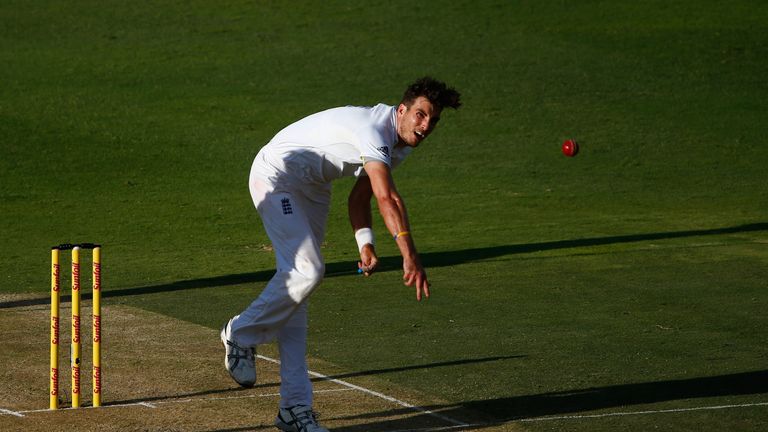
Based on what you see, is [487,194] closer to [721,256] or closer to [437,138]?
[437,138]

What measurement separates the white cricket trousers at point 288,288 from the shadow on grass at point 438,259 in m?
5.10

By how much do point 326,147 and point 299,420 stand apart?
1.59m

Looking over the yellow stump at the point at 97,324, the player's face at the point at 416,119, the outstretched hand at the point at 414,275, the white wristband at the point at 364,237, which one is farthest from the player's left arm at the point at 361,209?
the yellow stump at the point at 97,324

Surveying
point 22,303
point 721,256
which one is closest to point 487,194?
point 721,256

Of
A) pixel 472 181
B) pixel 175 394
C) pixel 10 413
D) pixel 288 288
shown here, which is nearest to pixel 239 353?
pixel 288 288

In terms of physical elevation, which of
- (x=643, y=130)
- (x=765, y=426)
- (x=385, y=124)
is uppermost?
(x=643, y=130)

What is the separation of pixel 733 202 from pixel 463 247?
6.00 meters

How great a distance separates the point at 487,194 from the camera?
835 inches

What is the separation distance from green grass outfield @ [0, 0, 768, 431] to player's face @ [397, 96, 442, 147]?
6.01 ft

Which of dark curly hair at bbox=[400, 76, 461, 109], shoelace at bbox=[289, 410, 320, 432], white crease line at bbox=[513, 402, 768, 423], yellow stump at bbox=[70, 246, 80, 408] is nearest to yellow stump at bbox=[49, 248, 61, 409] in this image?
yellow stump at bbox=[70, 246, 80, 408]

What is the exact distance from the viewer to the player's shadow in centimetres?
773

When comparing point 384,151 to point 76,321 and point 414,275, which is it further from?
point 76,321

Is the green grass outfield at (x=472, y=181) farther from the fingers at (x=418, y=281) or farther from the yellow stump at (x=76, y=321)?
the yellow stump at (x=76, y=321)

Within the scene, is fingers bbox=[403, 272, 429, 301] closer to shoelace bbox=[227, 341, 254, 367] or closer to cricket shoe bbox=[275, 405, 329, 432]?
cricket shoe bbox=[275, 405, 329, 432]
